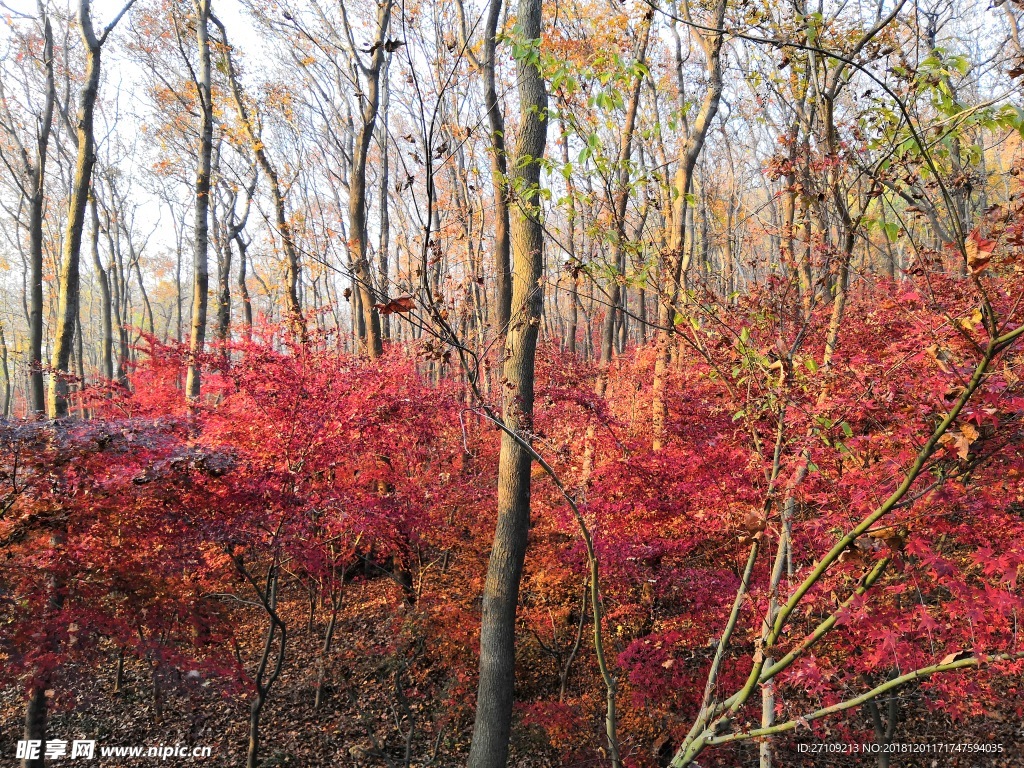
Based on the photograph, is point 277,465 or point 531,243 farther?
point 277,465

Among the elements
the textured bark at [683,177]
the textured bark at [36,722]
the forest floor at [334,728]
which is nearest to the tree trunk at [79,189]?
the textured bark at [36,722]

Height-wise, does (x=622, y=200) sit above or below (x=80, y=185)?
below

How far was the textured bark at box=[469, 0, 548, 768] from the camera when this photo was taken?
4.71 metres

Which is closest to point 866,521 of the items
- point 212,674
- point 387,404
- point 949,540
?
point 949,540

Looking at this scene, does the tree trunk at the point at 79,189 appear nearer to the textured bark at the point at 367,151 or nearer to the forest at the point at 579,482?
the forest at the point at 579,482

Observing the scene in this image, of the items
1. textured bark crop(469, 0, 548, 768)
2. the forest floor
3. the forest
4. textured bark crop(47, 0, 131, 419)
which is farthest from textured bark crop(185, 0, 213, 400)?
textured bark crop(469, 0, 548, 768)

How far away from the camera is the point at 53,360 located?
20.4ft

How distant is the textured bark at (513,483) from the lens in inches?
186

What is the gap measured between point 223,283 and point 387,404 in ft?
43.8

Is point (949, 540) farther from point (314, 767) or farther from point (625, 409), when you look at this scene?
point (314, 767)

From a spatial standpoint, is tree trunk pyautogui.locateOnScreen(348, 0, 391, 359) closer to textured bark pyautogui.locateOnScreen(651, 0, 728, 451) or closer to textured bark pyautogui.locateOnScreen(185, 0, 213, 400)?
textured bark pyautogui.locateOnScreen(185, 0, 213, 400)

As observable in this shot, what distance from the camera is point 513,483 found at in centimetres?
506

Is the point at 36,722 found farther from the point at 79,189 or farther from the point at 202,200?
the point at 202,200

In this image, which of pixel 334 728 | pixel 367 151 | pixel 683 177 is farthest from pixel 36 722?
pixel 683 177
